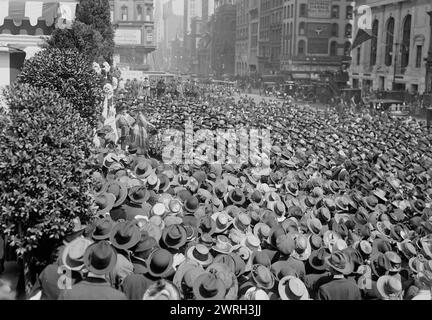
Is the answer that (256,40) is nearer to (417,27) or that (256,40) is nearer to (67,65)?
(417,27)

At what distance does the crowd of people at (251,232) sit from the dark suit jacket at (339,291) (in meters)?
0.02

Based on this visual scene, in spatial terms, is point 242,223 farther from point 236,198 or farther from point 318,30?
point 318,30

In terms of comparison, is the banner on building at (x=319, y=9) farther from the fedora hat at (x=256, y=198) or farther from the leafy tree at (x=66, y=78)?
the fedora hat at (x=256, y=198)

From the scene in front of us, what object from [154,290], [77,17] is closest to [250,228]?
[154,290]

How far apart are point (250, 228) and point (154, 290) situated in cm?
322

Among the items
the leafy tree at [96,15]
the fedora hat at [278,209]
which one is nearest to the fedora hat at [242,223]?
the fedora hat at [278,209]

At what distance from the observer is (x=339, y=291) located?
292 inches

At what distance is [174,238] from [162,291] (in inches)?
55.9

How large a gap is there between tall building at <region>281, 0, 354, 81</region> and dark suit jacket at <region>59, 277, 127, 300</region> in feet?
222

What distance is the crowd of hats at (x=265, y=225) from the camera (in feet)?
24.5

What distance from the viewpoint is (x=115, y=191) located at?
996 centimetres

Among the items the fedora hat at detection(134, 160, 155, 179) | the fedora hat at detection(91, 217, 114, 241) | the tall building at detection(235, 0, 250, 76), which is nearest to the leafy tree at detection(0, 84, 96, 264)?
the fedora hat at detection(91, 217, 114, 241)

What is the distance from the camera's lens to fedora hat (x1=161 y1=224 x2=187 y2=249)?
26.8ft

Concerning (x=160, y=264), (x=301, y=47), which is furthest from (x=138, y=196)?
(x=301, y=47)
